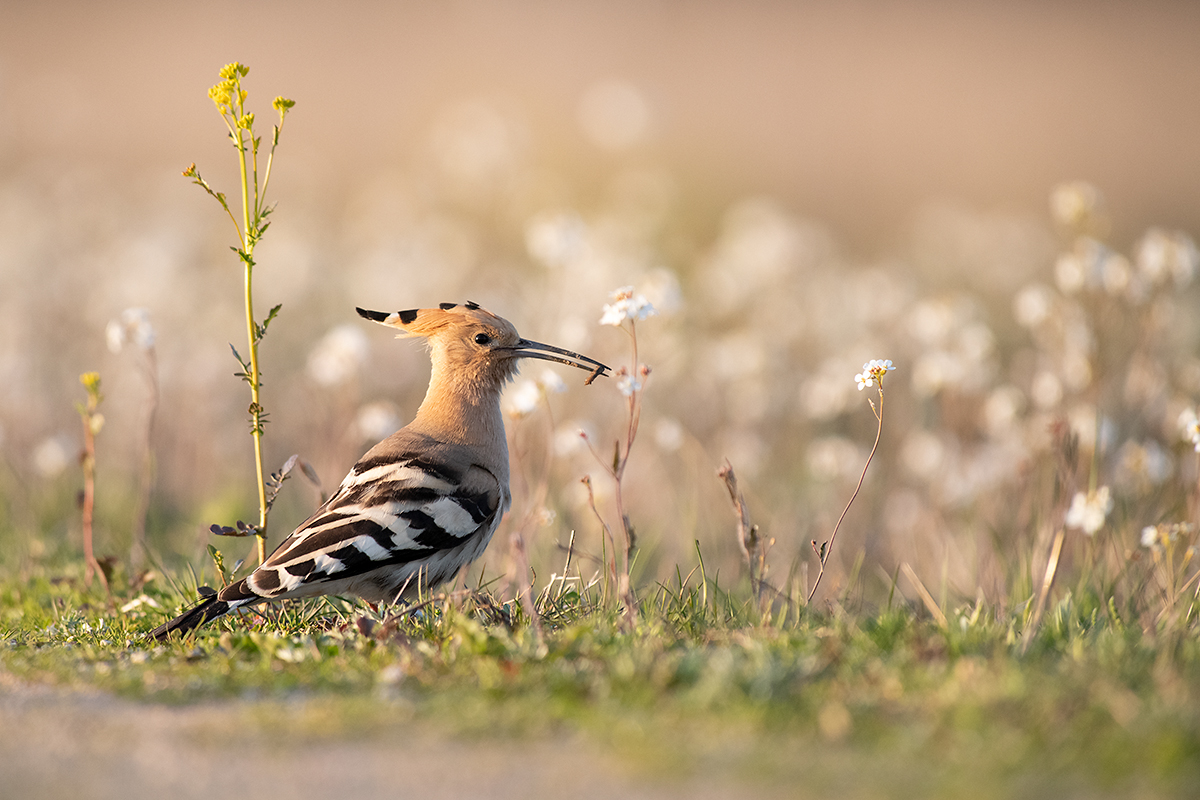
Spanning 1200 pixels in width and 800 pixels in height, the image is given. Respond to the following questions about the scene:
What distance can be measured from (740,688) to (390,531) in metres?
1.52

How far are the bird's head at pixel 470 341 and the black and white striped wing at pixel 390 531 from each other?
0.47 m

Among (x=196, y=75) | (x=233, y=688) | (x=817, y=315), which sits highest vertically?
(x=196, y=75)

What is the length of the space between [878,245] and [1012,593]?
11827 mm

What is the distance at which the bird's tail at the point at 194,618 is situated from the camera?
363 centimetres

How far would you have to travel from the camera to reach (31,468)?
7012 mm

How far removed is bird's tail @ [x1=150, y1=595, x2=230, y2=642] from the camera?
363 cm

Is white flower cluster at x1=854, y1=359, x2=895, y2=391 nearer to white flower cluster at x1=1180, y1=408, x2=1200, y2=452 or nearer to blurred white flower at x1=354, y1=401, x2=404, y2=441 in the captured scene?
white flower cluster at x1=1180, y1=408, x2=1200, y2=452

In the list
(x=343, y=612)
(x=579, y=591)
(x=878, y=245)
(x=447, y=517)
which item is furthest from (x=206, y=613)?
(x=878, y=245)

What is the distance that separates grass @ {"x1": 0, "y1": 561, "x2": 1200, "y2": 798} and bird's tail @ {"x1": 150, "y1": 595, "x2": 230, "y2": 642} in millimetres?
55

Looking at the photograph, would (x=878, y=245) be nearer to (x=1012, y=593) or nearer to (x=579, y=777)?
(x=1012, y=593)

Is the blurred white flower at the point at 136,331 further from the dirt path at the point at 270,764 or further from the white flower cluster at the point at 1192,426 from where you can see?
the white flower cluster at the point at 1192,426

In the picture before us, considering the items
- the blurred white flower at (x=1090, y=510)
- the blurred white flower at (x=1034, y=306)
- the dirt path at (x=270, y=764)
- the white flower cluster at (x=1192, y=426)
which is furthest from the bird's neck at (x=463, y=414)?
the blurred white flower at (x=1034, y=306)

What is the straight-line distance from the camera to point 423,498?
3.97m

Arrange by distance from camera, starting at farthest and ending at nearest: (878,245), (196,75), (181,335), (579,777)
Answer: (196,75) < (878,245) < (181,335) < (579,777)
